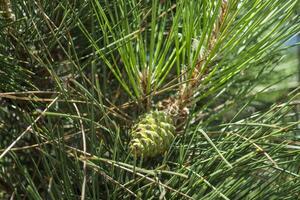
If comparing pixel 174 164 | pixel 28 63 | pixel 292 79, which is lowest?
pixel 292 79

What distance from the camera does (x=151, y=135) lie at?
24.0 inches

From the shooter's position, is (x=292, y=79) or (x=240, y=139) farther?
(x=292, y=79)

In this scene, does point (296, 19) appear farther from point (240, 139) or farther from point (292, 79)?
point (292, 79)

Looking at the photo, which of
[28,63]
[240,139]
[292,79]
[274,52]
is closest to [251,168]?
[240,139]

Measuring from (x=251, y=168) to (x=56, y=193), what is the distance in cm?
21

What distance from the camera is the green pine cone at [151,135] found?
607 millimetres

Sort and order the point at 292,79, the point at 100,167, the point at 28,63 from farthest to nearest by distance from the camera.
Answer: the point at 292,79
the point at 28,63
the point at 100,167

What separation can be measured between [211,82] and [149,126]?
9 cm

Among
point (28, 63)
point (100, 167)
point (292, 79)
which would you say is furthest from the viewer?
point (292, 79)

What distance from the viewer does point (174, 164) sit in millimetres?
656

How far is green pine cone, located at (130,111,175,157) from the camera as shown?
607 millimetres

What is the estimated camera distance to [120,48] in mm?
613

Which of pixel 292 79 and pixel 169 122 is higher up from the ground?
pixel 169 122

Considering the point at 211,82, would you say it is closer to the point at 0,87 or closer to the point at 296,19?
the point at 296,19
